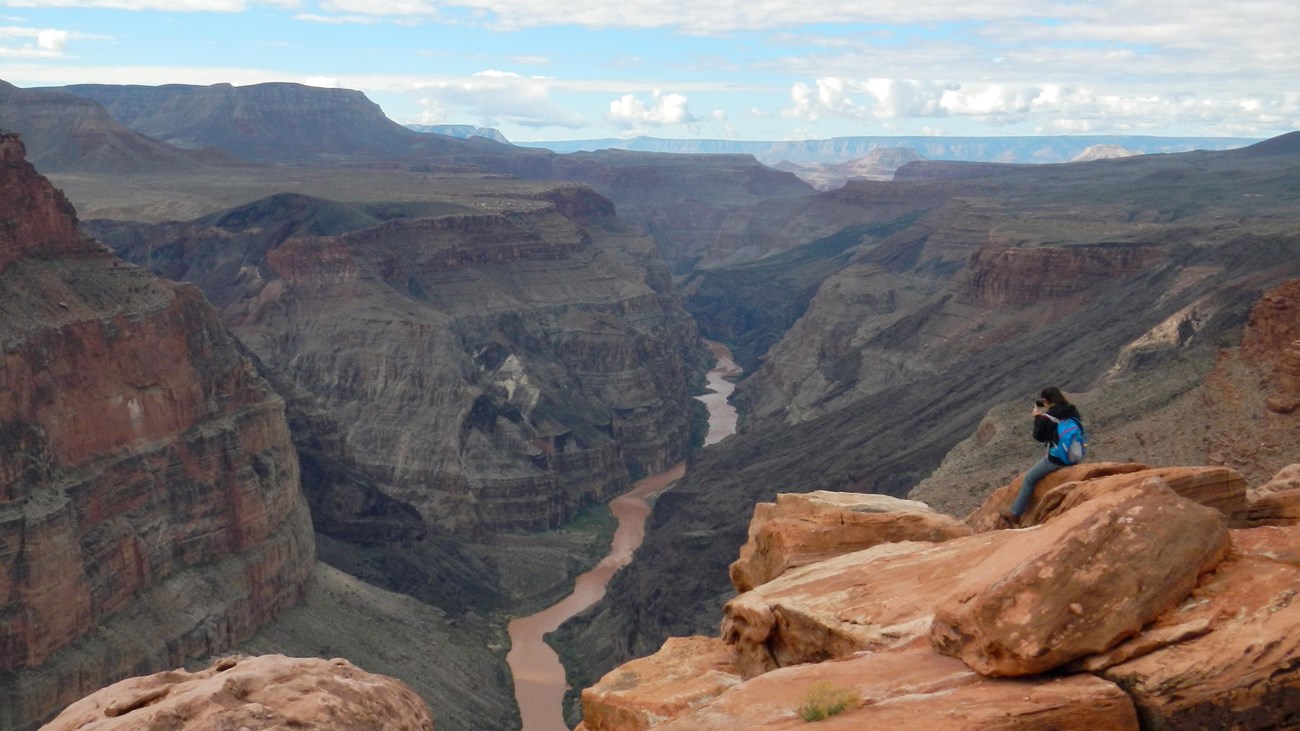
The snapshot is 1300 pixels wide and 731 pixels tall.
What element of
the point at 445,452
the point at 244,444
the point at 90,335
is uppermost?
the point at 90,335

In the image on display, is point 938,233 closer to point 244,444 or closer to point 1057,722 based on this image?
point 244,444

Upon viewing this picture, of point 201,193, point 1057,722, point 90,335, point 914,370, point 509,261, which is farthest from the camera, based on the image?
point 201,193

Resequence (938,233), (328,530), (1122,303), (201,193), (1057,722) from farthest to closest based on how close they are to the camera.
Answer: (938,233), (201,193), (1122,303), (328,530), (1057,722)

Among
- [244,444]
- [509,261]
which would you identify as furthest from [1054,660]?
[509,261]

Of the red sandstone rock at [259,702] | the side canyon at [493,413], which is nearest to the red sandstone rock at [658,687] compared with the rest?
the side canyon at [493,413]

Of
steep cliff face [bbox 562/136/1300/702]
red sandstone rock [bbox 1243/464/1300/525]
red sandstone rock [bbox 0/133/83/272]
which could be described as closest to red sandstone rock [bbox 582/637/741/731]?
red sandstone rock [bbox 1243/464/1300/525]

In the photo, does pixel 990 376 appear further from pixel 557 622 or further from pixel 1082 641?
pixel 1082 641

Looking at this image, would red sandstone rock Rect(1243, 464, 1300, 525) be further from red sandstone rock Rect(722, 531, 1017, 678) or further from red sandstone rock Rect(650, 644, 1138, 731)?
red sandstone rock Rect(650, 644, 1138, 731)

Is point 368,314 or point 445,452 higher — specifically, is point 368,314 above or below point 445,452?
above
